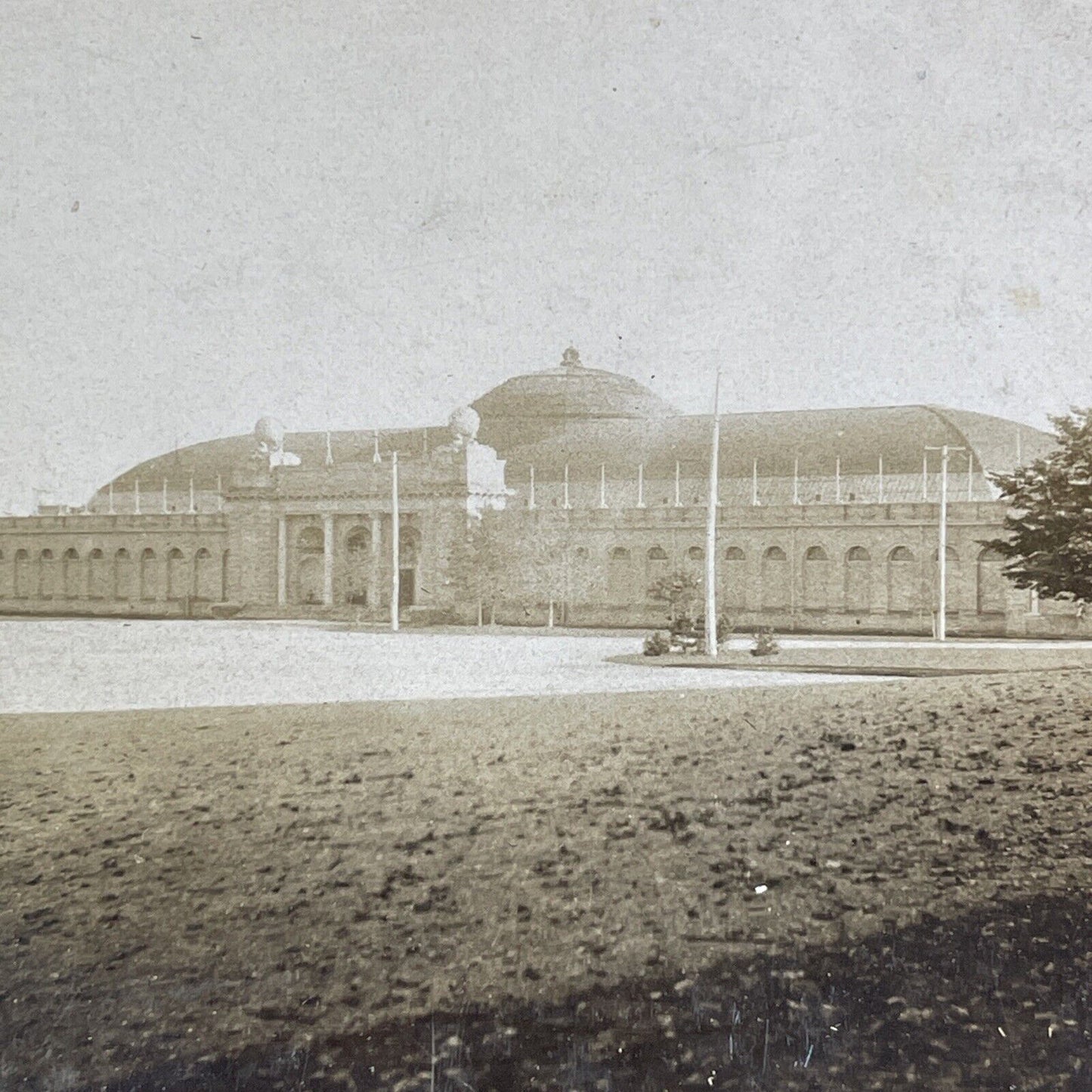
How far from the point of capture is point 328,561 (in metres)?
15.4

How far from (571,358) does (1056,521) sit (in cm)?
392

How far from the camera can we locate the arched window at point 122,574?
12.7 m

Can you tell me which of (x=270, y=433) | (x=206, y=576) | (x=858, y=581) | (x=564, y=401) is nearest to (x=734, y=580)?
(x=858, y=581)

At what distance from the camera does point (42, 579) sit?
1020cm

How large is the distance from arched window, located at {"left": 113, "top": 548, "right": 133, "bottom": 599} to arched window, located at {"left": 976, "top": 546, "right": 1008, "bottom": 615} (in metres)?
8.87

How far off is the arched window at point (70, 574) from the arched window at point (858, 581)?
761 cm

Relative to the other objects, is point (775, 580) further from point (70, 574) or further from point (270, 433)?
point (70, 574)

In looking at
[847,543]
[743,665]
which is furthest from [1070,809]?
[847,543]

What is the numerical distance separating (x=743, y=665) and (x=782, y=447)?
11.1 ft

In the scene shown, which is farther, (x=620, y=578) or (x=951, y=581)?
(x=620, y=578)

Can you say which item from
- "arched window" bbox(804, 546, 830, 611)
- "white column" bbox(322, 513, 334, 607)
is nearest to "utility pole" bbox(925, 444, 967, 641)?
"arched window" bbox(804, 546, 830, 611)

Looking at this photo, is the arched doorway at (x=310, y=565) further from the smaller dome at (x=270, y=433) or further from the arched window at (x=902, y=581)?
the arched window at (x=902, y=581)

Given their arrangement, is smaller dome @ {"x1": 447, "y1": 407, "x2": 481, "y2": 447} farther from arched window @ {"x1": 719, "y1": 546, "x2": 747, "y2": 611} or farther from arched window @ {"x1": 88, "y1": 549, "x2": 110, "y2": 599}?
arched window @ {"x1": 88, "y1": 549, "x2": 110, "y2": 599}

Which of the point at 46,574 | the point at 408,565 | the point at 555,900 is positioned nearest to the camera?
the point at 555,900
